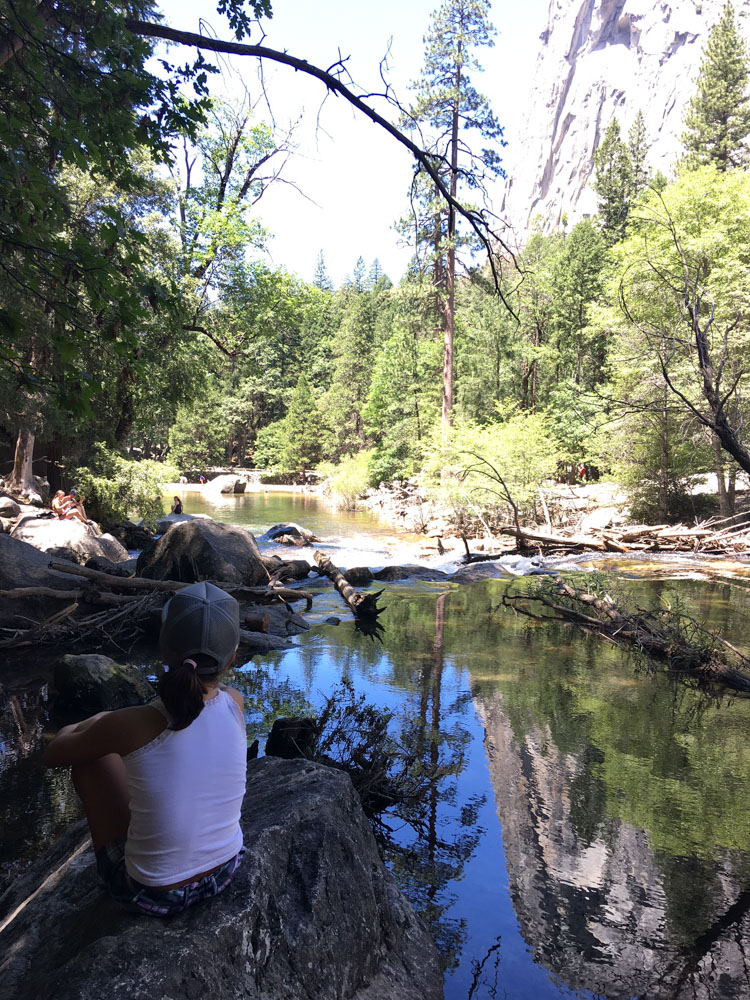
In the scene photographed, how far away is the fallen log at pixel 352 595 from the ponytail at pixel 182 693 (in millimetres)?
8256

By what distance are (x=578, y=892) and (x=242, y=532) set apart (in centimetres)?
1000

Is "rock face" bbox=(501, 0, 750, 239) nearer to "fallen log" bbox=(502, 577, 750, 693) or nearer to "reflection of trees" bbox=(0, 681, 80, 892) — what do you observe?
"fallen log" bbox=(502, 577, 750, 693)

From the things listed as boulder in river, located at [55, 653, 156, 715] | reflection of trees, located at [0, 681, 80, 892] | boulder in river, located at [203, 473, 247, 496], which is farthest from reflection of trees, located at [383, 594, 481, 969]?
boulder in river, located at [203, 473, 247, 496]

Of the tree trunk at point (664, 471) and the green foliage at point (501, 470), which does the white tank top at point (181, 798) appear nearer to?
the green foliage at point (501, 470)

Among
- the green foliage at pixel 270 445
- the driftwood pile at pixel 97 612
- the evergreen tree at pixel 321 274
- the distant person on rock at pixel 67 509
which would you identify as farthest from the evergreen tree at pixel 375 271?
the driftwood pile at pixel 97 612

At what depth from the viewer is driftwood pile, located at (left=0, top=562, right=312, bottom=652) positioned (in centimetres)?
812

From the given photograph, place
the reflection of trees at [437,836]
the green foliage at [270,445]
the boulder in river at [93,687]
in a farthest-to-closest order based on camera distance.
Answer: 1. the green foliage at [270,445]
2. the boulder in river at [93,687]
3. the reflection of trees at [437,836]

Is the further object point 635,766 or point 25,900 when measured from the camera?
point 635,766

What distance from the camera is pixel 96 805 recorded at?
2363 millimetres

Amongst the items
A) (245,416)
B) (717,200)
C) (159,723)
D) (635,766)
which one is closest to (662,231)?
(717,200)

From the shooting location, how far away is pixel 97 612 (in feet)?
29.5

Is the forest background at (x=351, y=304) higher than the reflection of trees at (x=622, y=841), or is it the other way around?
the forest background at (x=351, y=304)

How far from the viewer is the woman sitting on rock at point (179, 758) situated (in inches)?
81.0

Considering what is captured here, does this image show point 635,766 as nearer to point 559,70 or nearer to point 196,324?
point 196,324
